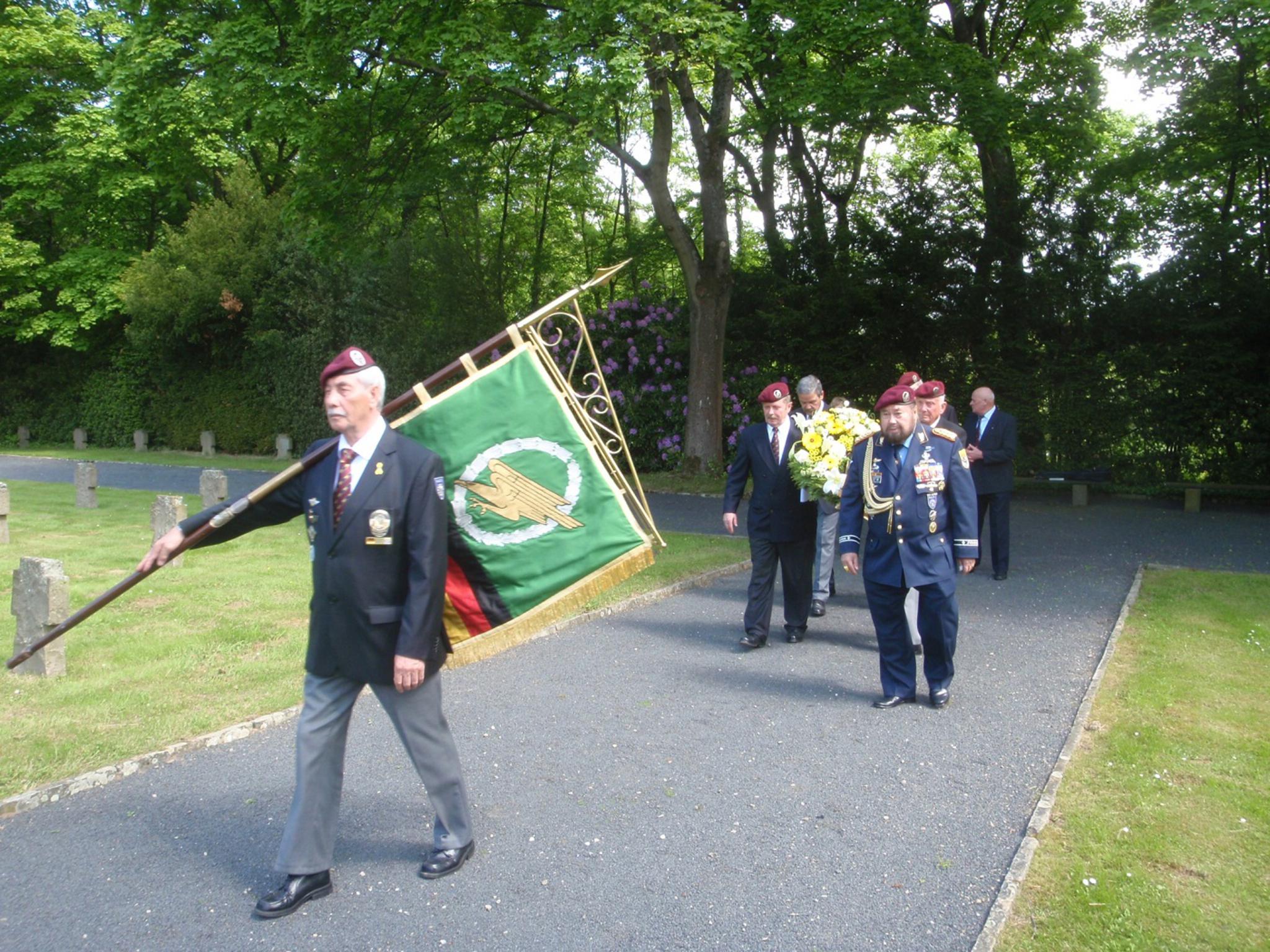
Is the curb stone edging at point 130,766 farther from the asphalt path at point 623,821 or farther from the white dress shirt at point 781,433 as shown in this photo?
the white dress shirt at point 781,433

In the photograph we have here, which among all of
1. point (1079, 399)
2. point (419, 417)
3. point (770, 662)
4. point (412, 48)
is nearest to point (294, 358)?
point (412, 48)

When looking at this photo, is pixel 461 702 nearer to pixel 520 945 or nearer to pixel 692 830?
pixel 692 830

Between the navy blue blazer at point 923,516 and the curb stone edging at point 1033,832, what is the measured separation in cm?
116

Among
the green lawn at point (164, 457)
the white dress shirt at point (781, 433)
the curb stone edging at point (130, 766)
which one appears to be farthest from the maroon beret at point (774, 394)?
the green lawn at point (164, 457)

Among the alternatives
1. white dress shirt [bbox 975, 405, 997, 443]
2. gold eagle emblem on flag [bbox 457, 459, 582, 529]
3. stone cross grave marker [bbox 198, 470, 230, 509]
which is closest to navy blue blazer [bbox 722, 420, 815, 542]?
gold eagle emblem on flag [bbox 457, 459, 582, 529]

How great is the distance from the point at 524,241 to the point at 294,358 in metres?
7.05

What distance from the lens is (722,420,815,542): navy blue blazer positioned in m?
8.16

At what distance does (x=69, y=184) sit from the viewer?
33188 millimetres

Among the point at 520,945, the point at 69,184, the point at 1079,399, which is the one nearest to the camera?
the point at 520,945

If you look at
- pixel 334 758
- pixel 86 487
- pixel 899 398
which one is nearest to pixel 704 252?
pixel 86 487

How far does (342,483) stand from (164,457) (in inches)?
1099

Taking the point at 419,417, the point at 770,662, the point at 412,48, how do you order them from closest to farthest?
the point at 419,417 < the point at 770,662 < the point at 412,48

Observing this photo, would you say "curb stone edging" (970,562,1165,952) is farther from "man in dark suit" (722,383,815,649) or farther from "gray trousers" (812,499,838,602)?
→ "gray trousers" (812,499,838,602)

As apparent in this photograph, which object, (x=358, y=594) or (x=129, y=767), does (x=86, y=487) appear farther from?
(x=358, y=594)
